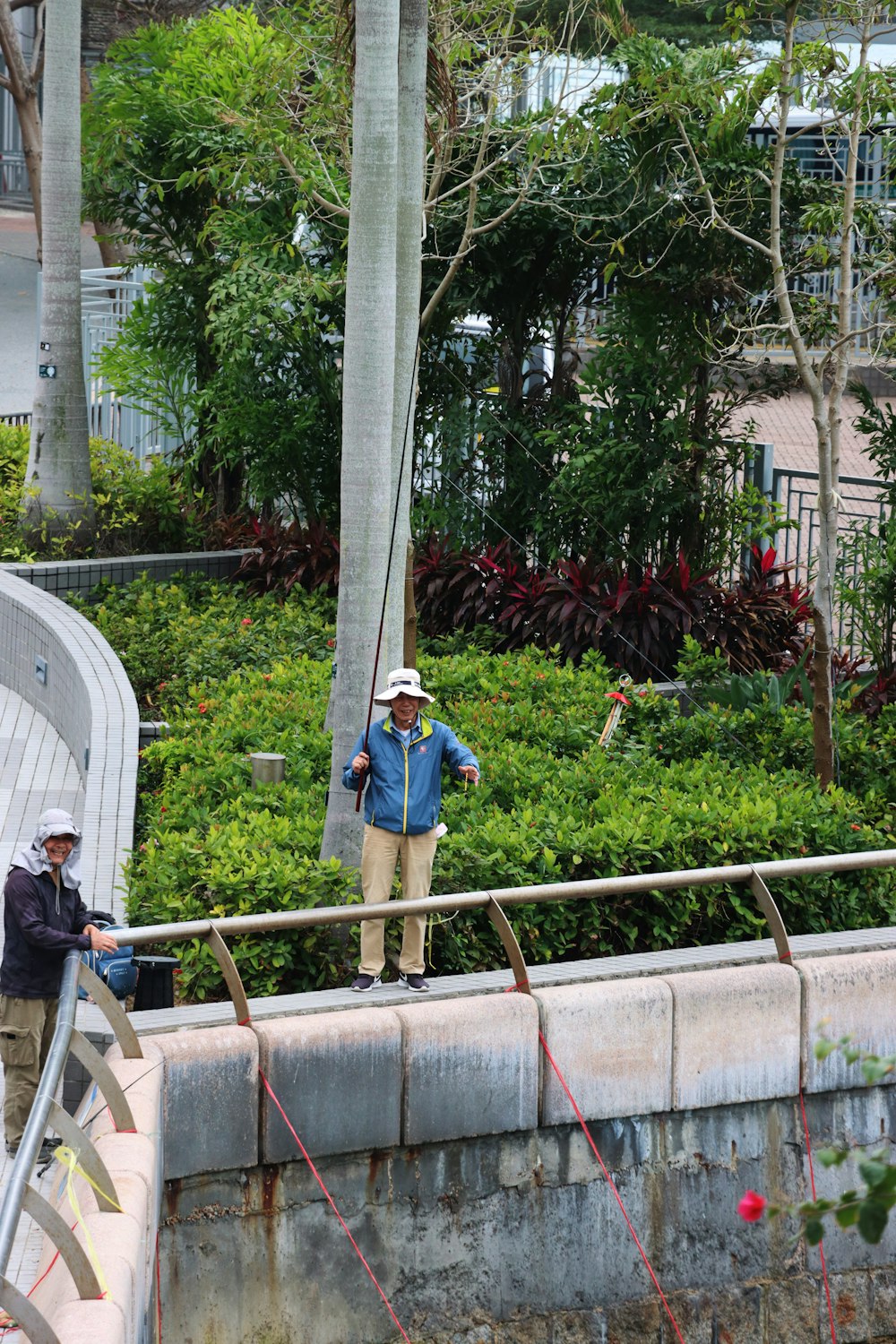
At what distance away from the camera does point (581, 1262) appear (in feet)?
21.9

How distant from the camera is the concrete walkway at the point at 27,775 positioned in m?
9.57

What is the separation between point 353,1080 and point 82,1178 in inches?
62.2

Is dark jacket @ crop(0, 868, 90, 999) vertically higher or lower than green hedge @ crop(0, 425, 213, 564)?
lower

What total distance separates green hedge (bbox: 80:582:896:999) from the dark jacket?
0.78 metres

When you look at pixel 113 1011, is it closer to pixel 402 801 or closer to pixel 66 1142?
pixel 66 1142

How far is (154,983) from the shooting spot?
21.0 ft

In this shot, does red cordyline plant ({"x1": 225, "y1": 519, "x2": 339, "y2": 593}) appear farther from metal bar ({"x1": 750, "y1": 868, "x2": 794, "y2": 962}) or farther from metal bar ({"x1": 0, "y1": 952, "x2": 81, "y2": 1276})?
metal bar ({"x1": 0, "y1": 952, "x2": 81, "y2": 1276})

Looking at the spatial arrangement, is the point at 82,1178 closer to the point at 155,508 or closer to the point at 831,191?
the point at 831,191

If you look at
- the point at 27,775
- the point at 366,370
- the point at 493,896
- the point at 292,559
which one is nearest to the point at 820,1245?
the point at 493,896

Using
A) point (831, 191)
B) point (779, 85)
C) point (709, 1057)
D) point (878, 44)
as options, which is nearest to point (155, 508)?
point (831, 191)

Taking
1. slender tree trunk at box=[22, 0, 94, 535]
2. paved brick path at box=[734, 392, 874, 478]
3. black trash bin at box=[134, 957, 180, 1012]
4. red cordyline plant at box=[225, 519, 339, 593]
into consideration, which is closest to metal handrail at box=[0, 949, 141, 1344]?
black trash bin at box=[134, 957, 180, 1012]

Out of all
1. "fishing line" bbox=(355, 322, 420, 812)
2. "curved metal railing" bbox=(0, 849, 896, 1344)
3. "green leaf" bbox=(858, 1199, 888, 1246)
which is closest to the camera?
→ "green leaf" bbox=(858, 1199, 888, 1246)

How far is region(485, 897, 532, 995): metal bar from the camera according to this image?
6336 millimetres

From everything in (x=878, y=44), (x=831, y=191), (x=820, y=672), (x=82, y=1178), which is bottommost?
(x=82, y=1178)
